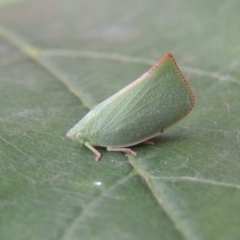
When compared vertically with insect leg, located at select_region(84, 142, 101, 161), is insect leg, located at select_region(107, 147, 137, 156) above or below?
below

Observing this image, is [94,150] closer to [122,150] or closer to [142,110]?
[122,150]

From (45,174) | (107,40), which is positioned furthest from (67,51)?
(45,174)

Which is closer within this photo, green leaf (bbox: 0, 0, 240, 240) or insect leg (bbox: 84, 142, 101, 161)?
green leaf (bbox: 0, 0, 240, 240)

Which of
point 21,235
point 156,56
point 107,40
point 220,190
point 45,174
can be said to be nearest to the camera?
point 21,235

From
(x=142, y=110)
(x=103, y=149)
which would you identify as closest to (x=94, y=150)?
(x=103, y=149)

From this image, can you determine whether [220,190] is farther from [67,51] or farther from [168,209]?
[67,51]
